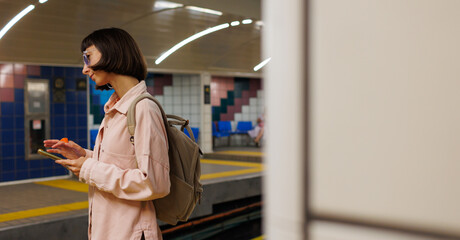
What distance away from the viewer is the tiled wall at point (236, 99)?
16484 millimetres

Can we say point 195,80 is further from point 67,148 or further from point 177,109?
point 67,148

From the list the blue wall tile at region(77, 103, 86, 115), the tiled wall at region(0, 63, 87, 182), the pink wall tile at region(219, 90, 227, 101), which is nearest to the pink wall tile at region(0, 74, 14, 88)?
the tiled wall at region(0, 63, 87, 182)

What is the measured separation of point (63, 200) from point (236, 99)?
36.1ft

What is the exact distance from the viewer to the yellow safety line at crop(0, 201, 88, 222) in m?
5.40

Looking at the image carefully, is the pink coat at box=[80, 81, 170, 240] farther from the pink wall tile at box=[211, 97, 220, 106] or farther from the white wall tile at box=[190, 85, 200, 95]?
the pink wall tile at box=[211, 97, 220, 106]

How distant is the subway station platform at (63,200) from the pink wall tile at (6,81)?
185cm

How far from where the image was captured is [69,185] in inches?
331

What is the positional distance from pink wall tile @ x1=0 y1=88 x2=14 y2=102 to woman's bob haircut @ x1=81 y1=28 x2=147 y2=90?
7.71 metres

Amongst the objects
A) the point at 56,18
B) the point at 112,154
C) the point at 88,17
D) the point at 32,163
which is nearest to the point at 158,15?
the point at 88,17

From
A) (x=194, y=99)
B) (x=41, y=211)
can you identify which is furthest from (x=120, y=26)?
(x=194, y=99)

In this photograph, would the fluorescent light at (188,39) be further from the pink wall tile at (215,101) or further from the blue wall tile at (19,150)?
the pink wall tile at (215,101)

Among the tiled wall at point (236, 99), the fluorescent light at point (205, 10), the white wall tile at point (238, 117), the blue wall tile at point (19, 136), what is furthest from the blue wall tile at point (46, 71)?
the white wall tile at point (238, 117)

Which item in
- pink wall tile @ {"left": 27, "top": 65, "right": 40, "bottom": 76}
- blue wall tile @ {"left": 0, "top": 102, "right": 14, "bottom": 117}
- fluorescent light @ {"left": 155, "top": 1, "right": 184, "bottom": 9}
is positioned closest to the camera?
fluorescent light @ {"left": 155, "top": 1, "right": 184, "bottom": 9}

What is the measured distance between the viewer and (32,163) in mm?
9203
